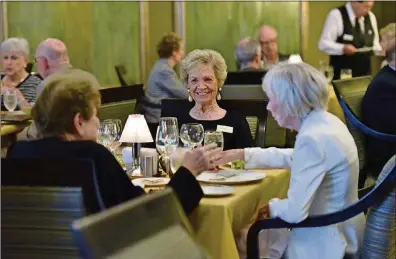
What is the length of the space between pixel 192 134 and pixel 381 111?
5.25 ft

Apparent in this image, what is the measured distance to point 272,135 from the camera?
5.10 metres

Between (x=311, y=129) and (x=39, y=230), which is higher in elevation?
(x=311, y=129)

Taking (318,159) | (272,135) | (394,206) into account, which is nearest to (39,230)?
(318,159)

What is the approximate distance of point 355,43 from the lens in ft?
25.8

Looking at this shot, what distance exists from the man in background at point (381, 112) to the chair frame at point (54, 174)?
105 inches

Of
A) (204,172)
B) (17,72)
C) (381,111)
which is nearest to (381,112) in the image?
(381,111)

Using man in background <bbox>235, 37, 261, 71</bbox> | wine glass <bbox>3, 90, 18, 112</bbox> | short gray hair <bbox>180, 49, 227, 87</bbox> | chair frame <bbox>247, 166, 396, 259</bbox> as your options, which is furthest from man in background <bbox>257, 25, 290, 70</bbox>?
chair frame <bbox>247, 166, 396, 259</bbox>

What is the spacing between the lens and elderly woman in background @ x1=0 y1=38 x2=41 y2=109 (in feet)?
19.5

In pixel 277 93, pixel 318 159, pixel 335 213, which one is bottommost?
pixel 335 213

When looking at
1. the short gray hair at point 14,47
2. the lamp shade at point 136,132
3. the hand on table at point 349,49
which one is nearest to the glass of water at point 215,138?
the lamp shade at point 136,132

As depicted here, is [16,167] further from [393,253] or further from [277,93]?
[393,253]

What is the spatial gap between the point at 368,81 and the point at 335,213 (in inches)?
93.2

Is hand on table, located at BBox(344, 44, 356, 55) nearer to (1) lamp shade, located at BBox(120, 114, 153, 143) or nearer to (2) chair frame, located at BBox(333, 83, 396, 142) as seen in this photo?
(2) chair frame, located at BBox(333, 83, 396, 142)

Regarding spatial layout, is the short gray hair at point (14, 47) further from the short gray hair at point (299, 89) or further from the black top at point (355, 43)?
the short gray hair at point (299, 89)
